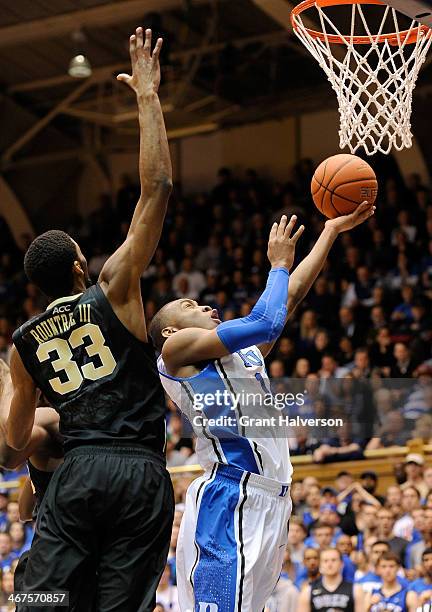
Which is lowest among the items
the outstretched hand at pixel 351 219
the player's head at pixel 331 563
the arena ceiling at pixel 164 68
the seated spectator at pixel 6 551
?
the seated spectator at pixel 6 551

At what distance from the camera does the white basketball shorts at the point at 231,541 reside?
14.2 feet

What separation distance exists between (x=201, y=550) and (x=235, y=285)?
959 centimetres

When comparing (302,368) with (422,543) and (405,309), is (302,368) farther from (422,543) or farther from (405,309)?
(422,543)

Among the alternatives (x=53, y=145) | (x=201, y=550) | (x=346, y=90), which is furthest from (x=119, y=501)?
(x=53, y=145)

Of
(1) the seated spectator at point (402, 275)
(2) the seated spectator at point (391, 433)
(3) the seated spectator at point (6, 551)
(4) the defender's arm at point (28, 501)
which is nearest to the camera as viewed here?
(4) the defender's arm at point (28, 501)

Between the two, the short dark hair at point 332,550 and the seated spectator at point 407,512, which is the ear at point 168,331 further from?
the seated spectator at point 407,512

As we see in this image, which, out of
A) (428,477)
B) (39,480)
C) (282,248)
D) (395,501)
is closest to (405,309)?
(428,477)

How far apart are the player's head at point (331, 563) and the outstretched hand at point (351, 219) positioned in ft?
12.1

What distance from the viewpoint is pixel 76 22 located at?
14312 millimetres

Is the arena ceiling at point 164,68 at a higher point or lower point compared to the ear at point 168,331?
higher

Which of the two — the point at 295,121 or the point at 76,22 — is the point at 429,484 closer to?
the point at 76,22

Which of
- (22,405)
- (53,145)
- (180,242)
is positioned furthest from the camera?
(53,145)

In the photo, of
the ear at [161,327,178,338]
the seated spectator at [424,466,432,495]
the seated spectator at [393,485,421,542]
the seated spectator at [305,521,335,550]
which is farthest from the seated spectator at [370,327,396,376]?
the ear at [161,327,178,338]

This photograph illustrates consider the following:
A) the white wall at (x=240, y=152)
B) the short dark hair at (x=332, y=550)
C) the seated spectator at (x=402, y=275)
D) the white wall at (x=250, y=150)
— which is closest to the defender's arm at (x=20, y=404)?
the short dark hair at (x=332, y=550)
